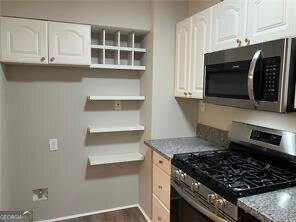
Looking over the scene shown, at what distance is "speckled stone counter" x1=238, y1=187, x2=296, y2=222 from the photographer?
1036mm

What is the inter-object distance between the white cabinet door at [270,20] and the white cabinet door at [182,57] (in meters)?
0.76

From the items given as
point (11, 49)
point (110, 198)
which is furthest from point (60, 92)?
point (110, 198)

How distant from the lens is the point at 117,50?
8.41 ft

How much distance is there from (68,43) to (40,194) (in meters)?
1.63

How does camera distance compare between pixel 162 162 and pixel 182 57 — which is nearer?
pixel 162 162

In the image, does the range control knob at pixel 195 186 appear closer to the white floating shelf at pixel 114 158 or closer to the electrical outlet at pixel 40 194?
the white floating shelf at pixel 114 158

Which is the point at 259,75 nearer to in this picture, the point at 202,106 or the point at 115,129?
the point at 202,106

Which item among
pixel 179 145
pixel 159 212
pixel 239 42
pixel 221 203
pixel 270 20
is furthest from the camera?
pixel 179 145

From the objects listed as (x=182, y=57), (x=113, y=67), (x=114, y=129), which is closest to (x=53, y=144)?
(x=114, y=129)

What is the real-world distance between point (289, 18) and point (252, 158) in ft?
3.34

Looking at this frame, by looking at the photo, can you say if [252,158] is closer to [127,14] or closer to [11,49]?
[127,14]

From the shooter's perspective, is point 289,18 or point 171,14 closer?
point 289,18

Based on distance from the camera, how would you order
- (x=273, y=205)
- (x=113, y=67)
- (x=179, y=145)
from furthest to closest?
(x=113, y=67)
(x=179, y=145)
(x=273, y=205)

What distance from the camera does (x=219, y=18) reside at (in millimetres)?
1875
